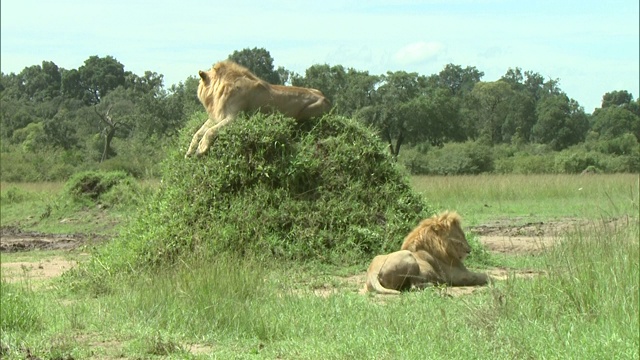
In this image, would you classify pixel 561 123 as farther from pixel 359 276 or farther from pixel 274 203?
pixel 359 276

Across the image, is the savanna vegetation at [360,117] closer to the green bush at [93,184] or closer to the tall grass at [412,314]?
the green bush at [93,184]

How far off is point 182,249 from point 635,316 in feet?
17.5

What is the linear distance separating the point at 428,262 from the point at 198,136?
3.39 m

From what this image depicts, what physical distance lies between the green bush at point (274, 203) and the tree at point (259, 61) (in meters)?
16.3

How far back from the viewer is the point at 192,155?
36.4 feet

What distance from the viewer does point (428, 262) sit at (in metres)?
9.30

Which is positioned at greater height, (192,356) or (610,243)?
(610,243)

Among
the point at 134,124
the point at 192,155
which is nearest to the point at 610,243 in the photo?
the point at 192,155

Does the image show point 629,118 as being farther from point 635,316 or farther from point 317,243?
point 635,316

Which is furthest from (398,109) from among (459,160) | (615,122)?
(615,122)

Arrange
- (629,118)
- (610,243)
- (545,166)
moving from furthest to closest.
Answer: (545,166) < (629,118) < (610,243)

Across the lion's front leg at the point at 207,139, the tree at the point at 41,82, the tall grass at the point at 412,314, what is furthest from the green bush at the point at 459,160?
the tall grass at the point at 412,314

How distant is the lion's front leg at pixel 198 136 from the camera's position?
11102 mm

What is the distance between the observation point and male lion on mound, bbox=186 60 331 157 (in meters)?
11.2
